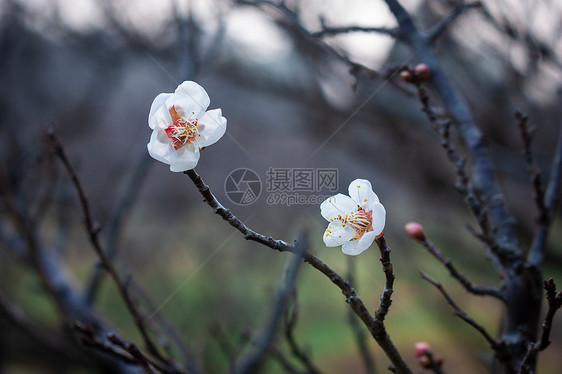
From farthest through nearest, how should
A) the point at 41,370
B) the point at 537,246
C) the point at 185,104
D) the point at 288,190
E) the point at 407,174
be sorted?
the point at 41,370 → the point at 407,174 → the point at 537,246 → the point at 288,190 → the point at 185,104

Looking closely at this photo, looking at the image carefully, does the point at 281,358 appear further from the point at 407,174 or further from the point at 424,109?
the point at 407,174

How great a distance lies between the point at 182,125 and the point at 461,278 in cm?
64

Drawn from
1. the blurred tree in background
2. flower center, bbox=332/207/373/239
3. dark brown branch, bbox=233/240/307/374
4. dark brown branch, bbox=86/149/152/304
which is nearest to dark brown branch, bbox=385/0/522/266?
the blurred tree in background

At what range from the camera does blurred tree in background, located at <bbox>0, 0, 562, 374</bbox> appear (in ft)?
3.36

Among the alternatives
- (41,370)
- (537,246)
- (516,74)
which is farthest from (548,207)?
(41,370)

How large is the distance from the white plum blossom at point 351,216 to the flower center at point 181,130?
25 centimetres

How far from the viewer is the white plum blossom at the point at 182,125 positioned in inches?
24.0

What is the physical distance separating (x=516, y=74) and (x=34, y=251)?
2373mm

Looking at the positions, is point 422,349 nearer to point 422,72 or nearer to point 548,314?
point 548,314

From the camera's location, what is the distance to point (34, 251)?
1482 mm

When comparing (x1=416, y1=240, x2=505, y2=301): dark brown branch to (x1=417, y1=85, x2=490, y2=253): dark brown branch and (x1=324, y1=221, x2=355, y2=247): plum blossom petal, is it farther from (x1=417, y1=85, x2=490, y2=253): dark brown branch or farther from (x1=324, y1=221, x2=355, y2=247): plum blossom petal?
(x1=324, y1=221, x2=355, y2=247): plum blossom petal

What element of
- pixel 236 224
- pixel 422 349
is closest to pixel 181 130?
pixel 236 224

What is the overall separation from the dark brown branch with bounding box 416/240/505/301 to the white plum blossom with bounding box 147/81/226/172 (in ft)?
1.71

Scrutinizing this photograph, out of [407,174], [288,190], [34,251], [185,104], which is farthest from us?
[407,174]
